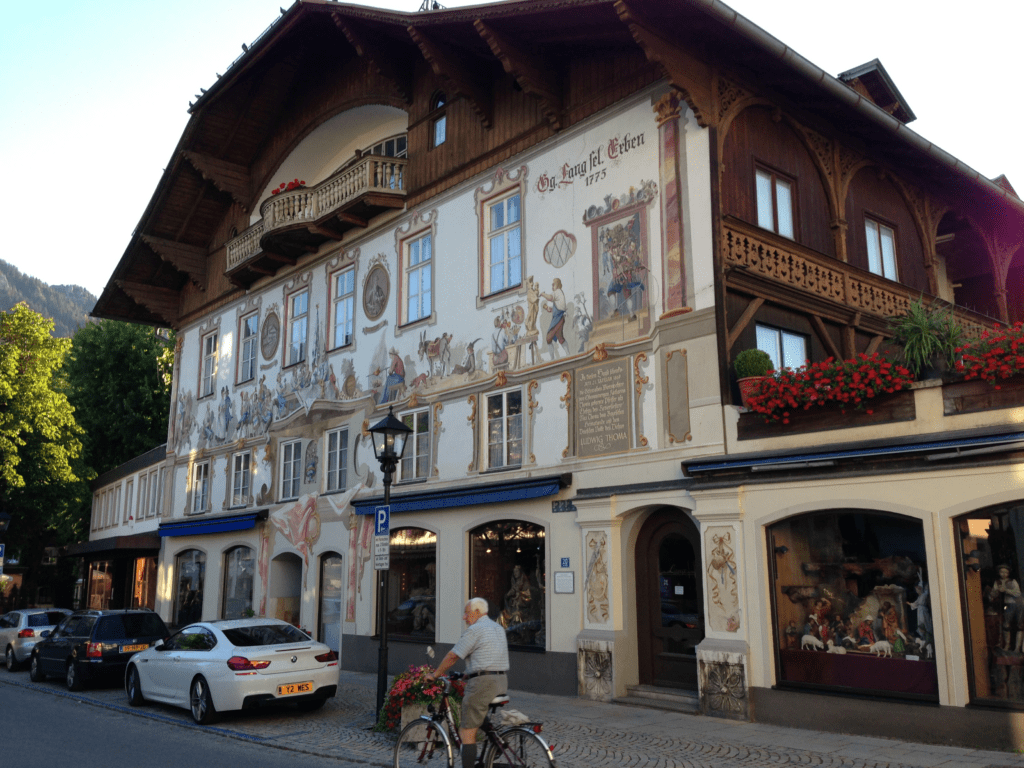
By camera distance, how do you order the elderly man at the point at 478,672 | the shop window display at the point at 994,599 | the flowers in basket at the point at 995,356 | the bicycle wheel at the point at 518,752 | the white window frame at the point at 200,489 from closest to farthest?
the bicycle wheel at the point at 518,752 → the elderly man at the point at 478,672 → the shop window display at the point at 994,599 → the flowers in basket at the point at 995,356 → the white window frame at the point at 200,489

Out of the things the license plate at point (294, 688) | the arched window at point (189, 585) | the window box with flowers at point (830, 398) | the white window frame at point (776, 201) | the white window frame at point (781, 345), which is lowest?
the license plate at point (294, 688)

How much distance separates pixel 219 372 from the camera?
26.6 metres

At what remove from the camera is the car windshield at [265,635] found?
13430mm

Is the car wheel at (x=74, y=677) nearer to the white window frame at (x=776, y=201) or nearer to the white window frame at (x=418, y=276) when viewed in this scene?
the white window frame at (x=418, y=276)

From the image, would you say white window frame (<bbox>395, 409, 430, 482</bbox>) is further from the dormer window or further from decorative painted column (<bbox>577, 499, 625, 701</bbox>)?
the dormer window

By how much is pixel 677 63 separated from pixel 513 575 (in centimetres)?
A: 896

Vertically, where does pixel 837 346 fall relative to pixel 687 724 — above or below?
above

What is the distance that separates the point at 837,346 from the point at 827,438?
14.2 feet

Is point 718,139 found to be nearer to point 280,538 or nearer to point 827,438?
point 827,438

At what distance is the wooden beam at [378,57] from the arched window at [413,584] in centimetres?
963

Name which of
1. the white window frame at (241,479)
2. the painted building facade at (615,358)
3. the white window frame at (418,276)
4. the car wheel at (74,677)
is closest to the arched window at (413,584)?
the painted building facade at (615,358)

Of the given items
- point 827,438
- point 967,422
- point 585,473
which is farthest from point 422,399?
point 967,422

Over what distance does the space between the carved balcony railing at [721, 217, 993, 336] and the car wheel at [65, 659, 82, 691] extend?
1389 centimetres

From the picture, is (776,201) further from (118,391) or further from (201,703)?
(118,391)
